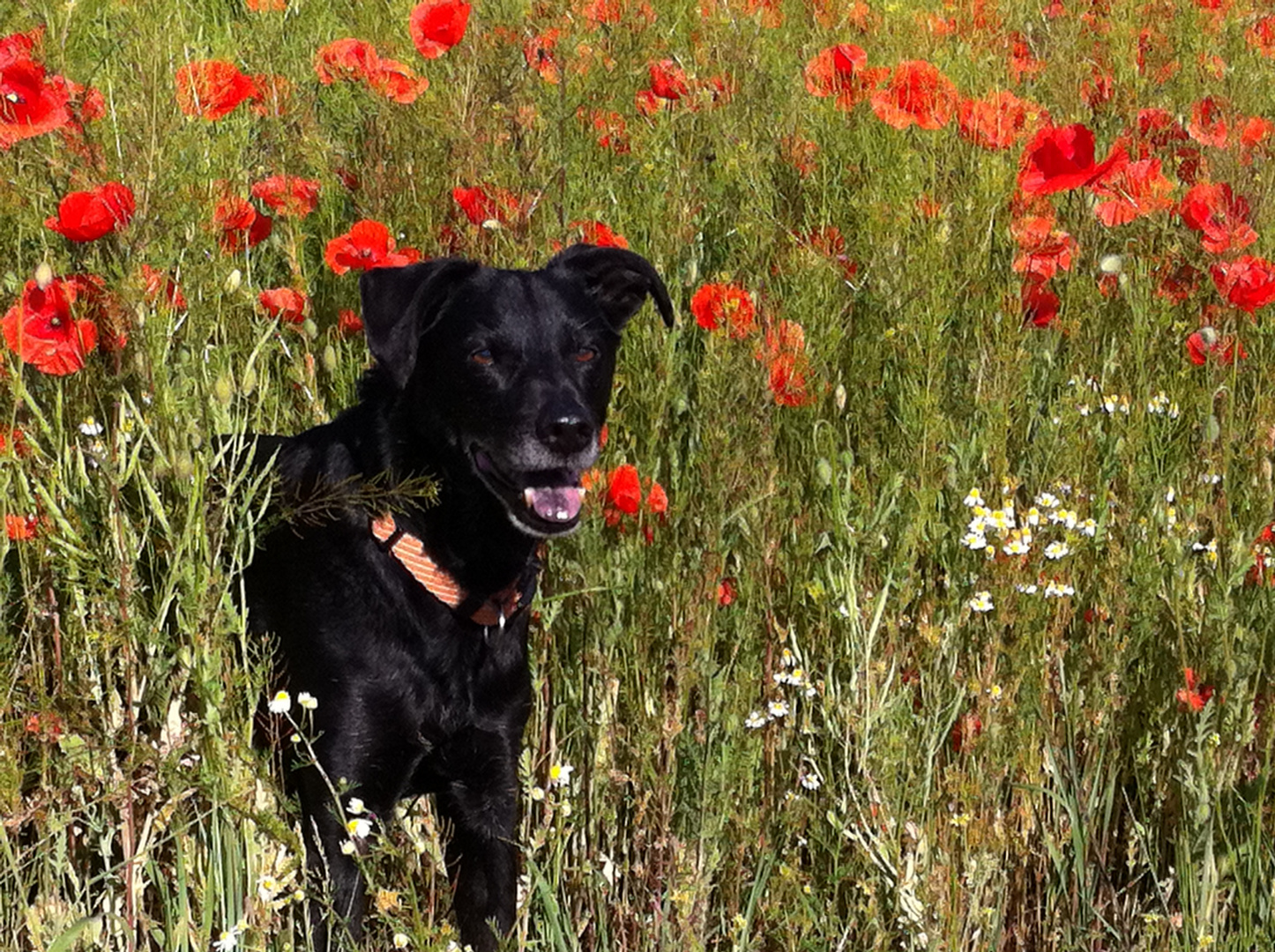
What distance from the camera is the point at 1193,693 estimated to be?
8.25 feet

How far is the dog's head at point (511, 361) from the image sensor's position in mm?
2840

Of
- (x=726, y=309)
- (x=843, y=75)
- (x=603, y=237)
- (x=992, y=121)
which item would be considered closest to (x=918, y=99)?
(x=992, y=121)

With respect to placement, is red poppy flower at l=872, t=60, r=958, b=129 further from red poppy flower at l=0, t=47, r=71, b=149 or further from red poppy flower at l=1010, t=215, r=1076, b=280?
red poppy flower at l=0, t=47, r=71, b=149

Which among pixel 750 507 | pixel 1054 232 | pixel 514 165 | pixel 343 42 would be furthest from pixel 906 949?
pixel 343 42

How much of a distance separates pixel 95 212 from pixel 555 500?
3.09 feet

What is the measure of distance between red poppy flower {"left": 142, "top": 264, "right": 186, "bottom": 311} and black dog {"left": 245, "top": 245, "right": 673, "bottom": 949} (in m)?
0.53

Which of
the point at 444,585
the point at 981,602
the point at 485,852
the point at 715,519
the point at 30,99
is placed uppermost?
the point at 30,99

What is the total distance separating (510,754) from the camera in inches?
113

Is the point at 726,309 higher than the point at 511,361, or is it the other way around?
the point at 726,309

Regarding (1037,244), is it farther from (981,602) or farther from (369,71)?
(369,71)

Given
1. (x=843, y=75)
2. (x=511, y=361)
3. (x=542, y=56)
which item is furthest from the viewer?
(x=843, y=75)

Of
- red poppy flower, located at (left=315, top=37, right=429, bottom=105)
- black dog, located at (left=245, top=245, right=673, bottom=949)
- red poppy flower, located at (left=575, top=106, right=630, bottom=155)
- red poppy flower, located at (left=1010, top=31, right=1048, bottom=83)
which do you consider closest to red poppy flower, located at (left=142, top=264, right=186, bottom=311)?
black dog, located at (left=245, top=245, right=673, bottom=949)

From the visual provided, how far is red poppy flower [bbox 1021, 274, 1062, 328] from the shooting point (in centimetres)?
303

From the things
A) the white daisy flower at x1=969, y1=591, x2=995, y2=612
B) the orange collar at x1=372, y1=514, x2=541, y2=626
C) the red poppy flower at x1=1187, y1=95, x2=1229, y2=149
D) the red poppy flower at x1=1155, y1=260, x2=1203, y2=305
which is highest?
the red poppy flower at x1=1187, y1=95, x2=1229, y2=149
